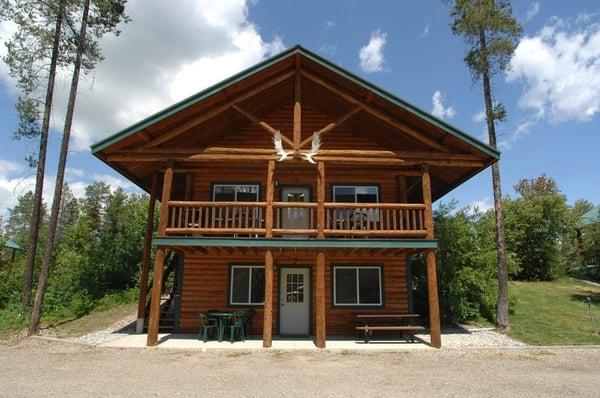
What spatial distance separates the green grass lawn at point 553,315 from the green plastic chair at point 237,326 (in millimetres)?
8630

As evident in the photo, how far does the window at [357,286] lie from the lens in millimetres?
13438

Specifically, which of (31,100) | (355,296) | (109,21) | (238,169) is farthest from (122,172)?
(355,296)

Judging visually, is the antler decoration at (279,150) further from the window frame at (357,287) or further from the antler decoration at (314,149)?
the window frame at (357,287)

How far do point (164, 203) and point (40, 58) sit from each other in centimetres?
943

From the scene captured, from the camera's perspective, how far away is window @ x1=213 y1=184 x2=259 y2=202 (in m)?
14.1

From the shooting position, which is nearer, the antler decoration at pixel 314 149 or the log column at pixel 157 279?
the log column at pixel 157 279

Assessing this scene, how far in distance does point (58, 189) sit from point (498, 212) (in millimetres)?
16197

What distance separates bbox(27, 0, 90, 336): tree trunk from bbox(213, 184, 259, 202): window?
5706 mm

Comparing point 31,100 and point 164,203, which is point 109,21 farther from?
point 164,203

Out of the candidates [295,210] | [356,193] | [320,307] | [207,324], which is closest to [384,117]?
[356,193]

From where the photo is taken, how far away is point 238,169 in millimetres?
14242

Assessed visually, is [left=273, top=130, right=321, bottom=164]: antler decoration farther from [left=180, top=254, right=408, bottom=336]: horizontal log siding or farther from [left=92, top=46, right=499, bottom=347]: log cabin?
[left=180, top=254, right=408, bottom=336]: horizontal log siding

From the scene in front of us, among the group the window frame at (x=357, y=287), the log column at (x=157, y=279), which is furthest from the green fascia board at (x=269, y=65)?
the window frame at (x=357, y=287)

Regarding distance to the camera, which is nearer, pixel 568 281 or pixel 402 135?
pixel 402 135
